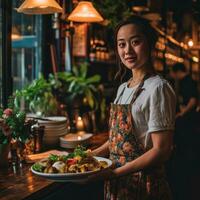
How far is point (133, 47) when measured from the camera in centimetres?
208

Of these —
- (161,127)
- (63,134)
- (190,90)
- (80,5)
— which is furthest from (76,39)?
(161,127)

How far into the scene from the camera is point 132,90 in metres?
2.19

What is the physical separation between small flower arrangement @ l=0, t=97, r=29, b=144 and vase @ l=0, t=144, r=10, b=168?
43mm

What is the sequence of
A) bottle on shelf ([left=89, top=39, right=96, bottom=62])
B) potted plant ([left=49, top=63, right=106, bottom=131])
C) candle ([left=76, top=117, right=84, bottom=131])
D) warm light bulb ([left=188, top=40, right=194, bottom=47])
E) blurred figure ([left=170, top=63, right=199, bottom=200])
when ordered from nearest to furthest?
candle ([left=76, top=117, right=84, bottom=131]) → potted plant ([left=49, top=63, right=106, bottom=131]) → bottle on shelf ([left=89, top=39, right=96, bottom=62]) → blurred figure ([left=170, top=63, right=199, bottom=200]) → warm light bulb ([left=188, top=40, right=194, bottom=47])

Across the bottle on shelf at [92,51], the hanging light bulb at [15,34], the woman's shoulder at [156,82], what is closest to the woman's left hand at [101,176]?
the woman's shoulder at [156,82]

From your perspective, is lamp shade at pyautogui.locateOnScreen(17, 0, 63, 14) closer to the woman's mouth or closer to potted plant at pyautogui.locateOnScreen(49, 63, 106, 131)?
the woman's mouth

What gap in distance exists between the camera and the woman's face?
6.83ft

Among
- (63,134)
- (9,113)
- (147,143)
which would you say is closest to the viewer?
(147,143)

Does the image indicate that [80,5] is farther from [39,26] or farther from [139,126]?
[139,126]

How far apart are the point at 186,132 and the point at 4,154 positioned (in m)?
4.29

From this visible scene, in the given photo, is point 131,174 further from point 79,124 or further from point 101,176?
point 79,124

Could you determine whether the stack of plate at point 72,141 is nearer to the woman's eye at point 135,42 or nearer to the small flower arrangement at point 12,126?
the small flower arrangement at point 12,126

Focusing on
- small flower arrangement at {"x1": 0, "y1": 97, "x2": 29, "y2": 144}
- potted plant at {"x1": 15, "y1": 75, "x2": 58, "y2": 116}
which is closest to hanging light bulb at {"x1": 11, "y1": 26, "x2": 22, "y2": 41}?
potted plant at {"x1": 15, "y1": 75, "x2": 58, "y2": 116}

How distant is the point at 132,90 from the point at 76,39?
9.40 feet
